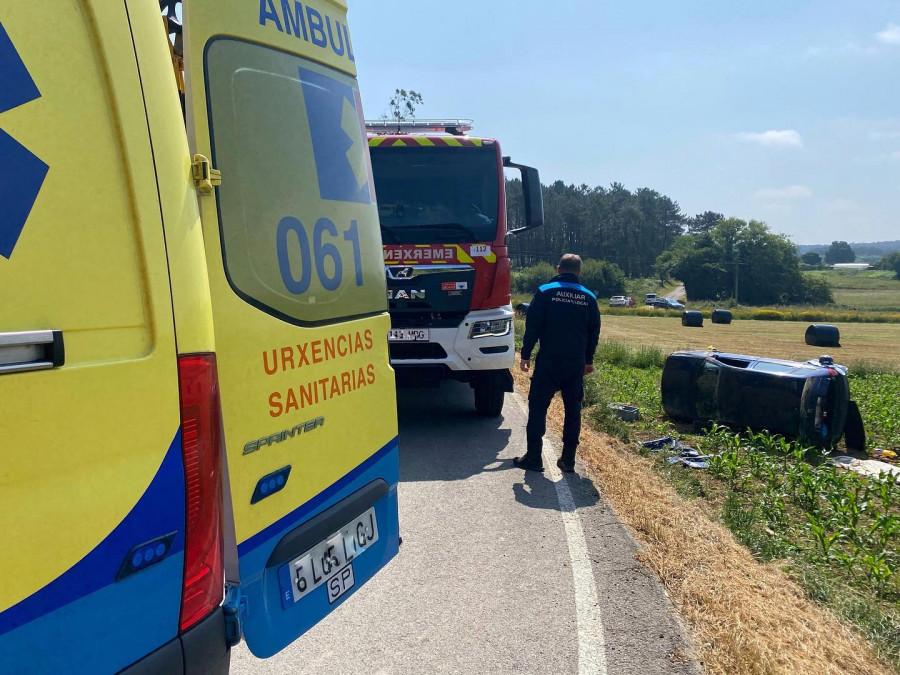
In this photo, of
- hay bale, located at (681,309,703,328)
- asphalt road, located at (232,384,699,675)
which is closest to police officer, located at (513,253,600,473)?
asphalt road, located at (232,384,699,675)

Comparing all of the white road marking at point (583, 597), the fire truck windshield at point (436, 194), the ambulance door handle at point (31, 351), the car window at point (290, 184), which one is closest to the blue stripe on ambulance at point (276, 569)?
the car window at point (290, 184)

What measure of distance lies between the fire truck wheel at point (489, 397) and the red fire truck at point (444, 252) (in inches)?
13.8

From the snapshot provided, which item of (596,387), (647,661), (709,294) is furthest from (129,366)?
(709,294)

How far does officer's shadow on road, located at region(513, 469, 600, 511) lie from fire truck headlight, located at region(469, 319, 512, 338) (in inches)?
Result: 66.7

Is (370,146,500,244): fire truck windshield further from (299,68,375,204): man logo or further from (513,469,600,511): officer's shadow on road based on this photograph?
(299,68,375,204): man logo

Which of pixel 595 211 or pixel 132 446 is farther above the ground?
pixel 595 211

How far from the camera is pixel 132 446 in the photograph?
5.00ft

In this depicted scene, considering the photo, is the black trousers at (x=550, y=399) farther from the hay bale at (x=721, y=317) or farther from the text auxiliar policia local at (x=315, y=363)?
the hay bale at (x=721, y=317)

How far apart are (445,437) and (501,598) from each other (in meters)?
3.45

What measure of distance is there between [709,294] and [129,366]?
314 feet

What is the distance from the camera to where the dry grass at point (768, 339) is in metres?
24.3

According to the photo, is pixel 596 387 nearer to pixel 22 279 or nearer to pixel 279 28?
pixel 279 28

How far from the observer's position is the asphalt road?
10.0ft

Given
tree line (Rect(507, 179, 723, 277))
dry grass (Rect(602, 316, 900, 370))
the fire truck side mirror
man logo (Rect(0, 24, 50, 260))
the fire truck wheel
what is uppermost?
tree line (Rect(507, 179, 723, 277))
